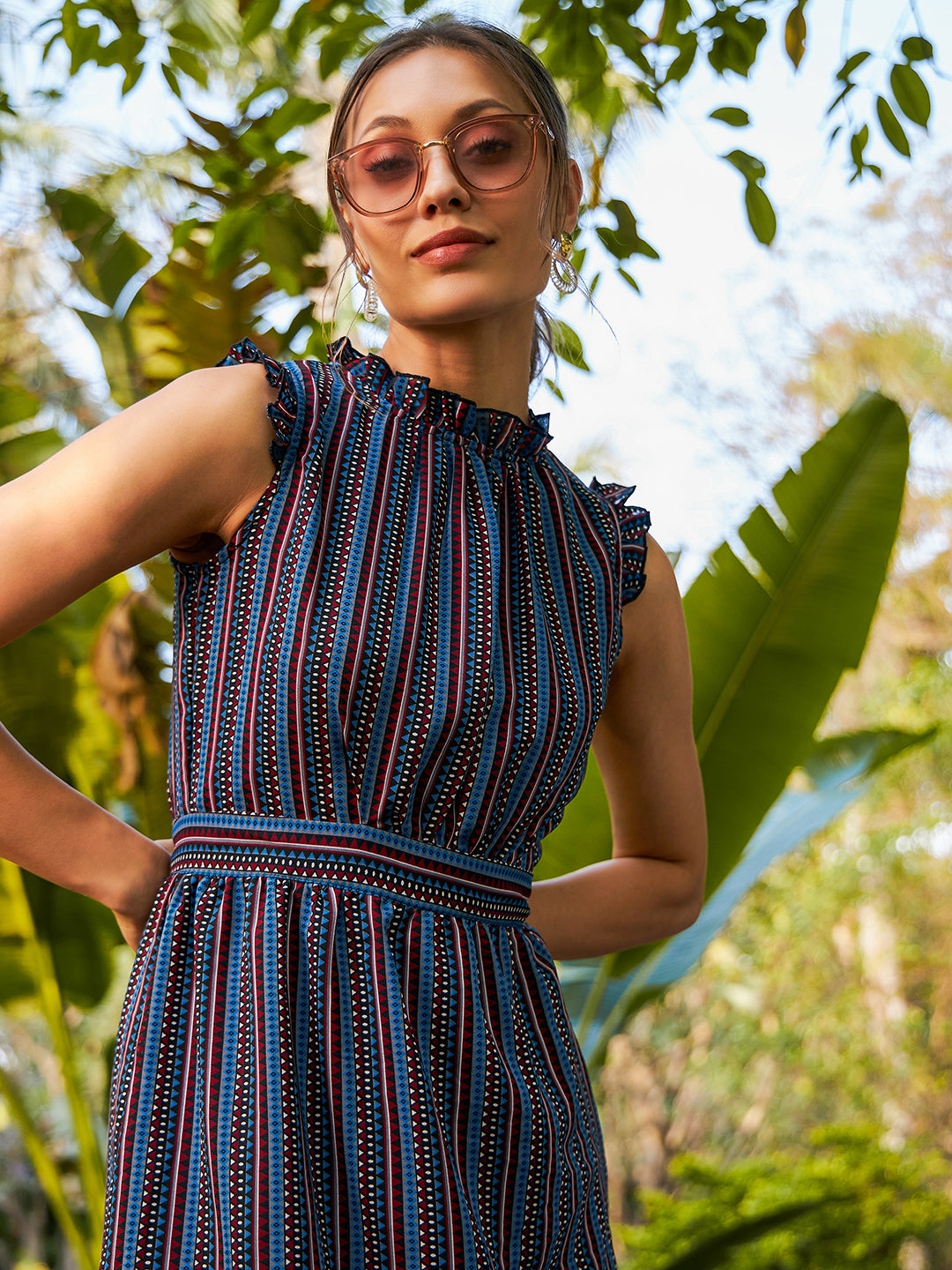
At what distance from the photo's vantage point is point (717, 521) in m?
10.9

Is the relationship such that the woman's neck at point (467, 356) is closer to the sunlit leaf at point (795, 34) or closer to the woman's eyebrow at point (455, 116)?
the woman's eyebrow at point (455, 116)

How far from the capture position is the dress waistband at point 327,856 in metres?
0.78

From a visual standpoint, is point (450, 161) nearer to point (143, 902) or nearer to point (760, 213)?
point (143, 902)

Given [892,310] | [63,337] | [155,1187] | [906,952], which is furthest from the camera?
[892,310]

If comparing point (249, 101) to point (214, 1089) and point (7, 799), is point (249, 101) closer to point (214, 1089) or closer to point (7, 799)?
point (7, 799)

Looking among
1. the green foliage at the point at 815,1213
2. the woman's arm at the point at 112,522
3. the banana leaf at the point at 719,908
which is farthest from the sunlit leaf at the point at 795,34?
the green foliage at the point at 815,1213

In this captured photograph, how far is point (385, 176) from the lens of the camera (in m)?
0.92

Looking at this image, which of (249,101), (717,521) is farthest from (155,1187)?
(717,521)

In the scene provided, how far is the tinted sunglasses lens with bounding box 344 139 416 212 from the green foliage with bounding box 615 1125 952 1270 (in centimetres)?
392

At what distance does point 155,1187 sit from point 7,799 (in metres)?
0.27

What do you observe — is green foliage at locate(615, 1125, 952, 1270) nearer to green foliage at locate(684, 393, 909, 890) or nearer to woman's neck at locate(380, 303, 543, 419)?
green foliage at locate(684, 393, 909, 890)

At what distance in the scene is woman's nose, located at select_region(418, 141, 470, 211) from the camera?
90 cm

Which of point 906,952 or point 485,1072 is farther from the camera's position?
point 906,952

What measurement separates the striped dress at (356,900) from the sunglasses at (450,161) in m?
→ 0.14
